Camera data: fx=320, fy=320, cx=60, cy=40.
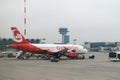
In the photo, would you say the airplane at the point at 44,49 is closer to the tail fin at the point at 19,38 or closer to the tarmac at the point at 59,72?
the tail fin at the point at 19,38

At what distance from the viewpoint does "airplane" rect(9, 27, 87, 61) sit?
7394 centimetres

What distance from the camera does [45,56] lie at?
79125 millimetres

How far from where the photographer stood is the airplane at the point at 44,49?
7394cm

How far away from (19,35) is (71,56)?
13056 millimetres

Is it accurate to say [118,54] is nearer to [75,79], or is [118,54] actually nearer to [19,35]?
[19,35]

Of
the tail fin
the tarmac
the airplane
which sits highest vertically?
the tail fin

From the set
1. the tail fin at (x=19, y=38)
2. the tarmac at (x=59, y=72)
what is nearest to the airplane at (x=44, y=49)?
the tail fin at (x=19, y=38)

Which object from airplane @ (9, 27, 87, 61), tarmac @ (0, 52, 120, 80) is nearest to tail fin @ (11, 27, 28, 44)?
airplane @ (9, 27, 87, 61)

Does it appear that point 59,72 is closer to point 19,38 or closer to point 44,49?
point 19,38

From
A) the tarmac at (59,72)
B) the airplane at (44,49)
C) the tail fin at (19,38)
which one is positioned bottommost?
the tarmac at (59,72)

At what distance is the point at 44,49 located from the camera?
7700 cm

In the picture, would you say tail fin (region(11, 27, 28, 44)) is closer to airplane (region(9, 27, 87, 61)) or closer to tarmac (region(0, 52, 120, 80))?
airplane (region(9, 27, 87, 61))

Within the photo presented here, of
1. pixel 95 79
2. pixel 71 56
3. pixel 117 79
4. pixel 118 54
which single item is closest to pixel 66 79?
pixel 95 79

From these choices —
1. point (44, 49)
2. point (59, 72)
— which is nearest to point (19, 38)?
point (44, 49)
